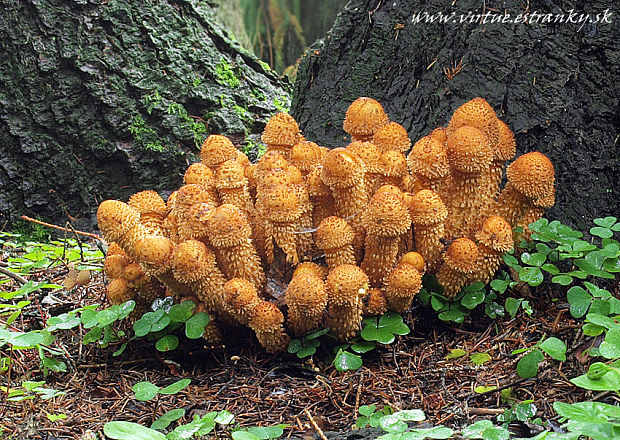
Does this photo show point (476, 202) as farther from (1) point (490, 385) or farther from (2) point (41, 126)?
(2) point (41, 126)

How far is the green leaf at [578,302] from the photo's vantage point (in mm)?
2236

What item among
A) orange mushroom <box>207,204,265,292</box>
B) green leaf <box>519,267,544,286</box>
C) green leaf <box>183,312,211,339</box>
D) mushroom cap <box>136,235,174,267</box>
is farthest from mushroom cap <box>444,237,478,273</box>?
mushroom cap <box>136,235,174,267</box>

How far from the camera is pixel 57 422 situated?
221cm

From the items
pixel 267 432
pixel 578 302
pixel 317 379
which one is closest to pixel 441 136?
pixel 578 302

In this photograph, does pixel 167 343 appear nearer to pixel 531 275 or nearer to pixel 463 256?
pixel 463 256

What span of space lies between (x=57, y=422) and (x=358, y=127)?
6.25 feet

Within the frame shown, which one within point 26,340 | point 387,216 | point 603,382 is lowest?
point 26,340

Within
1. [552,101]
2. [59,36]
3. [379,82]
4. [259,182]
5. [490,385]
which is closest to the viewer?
[490,385]

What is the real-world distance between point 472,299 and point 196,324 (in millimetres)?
1328

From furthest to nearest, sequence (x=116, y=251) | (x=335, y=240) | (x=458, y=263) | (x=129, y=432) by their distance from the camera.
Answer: (x=116, y=251)
(x=458, y=263)
(x=335, y=240)
(x=129, y=432)

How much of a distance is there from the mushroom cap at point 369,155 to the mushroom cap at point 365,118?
0.43ft

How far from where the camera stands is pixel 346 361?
241 centimetres

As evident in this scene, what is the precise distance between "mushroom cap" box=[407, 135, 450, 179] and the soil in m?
0.69

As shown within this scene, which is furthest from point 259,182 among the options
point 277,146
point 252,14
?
point 252,14
